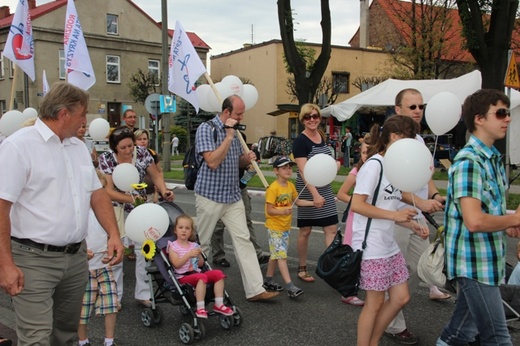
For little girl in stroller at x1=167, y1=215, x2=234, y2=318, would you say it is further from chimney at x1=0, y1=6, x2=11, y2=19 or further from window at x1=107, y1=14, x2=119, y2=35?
chimney at x1=0, y1=6, x2=11, y2=19

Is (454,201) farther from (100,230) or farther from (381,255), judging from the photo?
(100,230)

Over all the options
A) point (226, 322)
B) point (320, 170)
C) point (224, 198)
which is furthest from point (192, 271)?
point (320, 170)

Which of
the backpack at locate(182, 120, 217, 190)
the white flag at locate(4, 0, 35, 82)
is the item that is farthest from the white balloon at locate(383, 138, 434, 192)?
the white flag at locate(4, 0, 35, 82)

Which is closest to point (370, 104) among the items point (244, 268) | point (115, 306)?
point (244, 268)

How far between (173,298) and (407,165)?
2.32m

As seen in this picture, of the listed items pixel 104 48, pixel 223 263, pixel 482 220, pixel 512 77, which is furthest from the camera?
pixel 104 48

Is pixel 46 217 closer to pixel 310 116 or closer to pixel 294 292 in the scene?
pixel 294 292

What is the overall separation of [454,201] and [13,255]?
2363 mm

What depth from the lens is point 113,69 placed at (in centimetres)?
4116

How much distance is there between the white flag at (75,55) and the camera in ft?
24.1

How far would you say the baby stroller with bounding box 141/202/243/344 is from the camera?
14.2ft

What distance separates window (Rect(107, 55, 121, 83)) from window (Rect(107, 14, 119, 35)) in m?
1.92

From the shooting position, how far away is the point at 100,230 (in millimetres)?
4309

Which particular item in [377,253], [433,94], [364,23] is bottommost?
[377,253]
